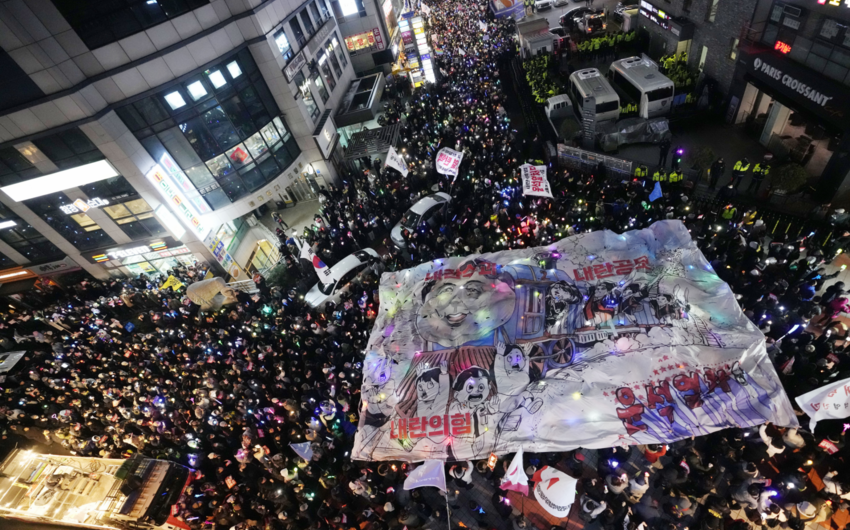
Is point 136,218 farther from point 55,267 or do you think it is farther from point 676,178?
point 676,178

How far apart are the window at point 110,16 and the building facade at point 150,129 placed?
41 millimetres

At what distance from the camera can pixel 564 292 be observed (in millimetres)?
11688

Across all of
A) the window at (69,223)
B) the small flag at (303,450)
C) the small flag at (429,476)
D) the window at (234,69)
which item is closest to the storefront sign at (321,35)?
the window at (234,69)

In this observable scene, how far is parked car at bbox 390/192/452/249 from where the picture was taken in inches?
725

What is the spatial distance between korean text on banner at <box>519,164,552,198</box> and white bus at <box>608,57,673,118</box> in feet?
31.8

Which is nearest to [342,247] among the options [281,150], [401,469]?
[281,150]

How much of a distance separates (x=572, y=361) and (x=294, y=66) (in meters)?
21.2

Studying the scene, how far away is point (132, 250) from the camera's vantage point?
20797 mm

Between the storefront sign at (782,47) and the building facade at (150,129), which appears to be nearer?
the building facade at (150,129)

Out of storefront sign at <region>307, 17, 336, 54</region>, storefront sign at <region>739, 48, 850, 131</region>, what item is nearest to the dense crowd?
storefront sign at <region>739, 48, 850, 131</region>

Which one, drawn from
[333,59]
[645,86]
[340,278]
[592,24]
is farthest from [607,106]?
[333,59]

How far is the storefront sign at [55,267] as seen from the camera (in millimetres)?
22078

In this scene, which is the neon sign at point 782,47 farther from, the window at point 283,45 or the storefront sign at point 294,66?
the window at point 283,45

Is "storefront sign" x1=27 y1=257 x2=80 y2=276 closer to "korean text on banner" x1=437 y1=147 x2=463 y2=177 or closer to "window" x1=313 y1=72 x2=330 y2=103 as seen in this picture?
"window" x1=313 y1=72 x2=330 y2=103
